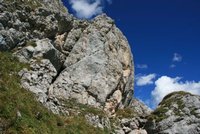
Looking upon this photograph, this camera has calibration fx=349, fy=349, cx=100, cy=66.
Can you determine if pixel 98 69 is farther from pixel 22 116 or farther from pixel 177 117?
pixel 22 116

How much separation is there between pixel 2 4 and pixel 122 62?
25.1m

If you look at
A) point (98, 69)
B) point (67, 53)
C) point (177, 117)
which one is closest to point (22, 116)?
point (98, 69)

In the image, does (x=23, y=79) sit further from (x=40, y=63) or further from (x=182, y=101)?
(x=182, y=101)

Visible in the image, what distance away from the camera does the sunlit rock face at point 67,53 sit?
1949 inches

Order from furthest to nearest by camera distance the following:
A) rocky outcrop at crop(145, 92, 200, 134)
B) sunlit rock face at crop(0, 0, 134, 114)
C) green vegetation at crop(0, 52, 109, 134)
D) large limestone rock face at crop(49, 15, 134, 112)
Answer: large limestone rock face at crop(49, 15, 134, 112)
rocky outcrop at crop(145, 92, 200, 134)
sunlit rock face at crop(0, 0, 134, 114)
green vegetation at crop(0, 52, 109, 134)

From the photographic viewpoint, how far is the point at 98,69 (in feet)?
192

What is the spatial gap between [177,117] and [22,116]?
3220cm

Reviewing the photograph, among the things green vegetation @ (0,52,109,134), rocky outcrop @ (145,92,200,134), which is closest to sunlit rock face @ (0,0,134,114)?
green vegetation @ (0,52,109,134)

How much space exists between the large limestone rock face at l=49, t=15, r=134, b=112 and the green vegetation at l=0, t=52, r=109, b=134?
11.9 m

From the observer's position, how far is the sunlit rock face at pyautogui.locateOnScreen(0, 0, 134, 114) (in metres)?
49.5

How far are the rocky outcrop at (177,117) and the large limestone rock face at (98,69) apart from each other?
7611mm

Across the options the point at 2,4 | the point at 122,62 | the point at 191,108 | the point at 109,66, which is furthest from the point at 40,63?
the point at 191,108

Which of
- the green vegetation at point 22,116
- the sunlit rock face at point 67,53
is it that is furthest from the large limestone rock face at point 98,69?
the green vegetation at point 22,116

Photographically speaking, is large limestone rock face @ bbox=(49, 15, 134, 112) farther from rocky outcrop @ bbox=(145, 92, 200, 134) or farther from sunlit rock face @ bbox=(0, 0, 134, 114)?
rocky outcrop @ bbox=(145, 92, 200, 134)
